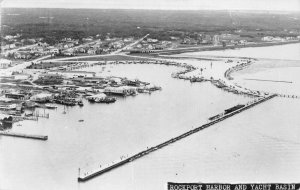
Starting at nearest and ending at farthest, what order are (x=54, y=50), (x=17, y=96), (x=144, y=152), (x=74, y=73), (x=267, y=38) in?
(x=144, y=152), (x=17, y=96), (x=74, y=73), (x=54, y=50), (x=267, y=38)

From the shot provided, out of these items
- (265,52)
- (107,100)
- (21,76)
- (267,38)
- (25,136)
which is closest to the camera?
(25,136)

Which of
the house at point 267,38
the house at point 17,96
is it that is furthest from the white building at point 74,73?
the house at point 267,38

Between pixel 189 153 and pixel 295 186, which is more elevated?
pixel 295 186

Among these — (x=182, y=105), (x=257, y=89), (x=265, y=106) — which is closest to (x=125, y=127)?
(x=182, y=105)

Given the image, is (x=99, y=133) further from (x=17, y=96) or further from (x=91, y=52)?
(x=91, y=52)

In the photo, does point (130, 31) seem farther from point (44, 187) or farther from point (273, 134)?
point (44, 187)

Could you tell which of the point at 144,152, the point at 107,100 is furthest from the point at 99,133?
the point at 107,100

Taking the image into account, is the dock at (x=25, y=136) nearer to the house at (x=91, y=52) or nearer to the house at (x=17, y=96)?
the house at (x=17, y=96)
